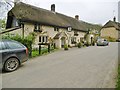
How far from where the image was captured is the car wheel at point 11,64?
8.75 metres

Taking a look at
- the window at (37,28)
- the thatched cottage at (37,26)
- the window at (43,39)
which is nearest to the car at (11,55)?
the thatched cottage at (37,26)

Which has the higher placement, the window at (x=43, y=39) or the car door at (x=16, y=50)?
the window at (x=43, y=39)

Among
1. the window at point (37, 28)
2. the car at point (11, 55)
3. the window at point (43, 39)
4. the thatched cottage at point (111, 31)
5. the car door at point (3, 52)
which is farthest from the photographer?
the thatched cottage at point (111, 31)

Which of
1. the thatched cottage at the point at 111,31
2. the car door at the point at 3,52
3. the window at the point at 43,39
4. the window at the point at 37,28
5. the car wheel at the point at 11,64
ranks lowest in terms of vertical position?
the car wheel at the point at 11,64

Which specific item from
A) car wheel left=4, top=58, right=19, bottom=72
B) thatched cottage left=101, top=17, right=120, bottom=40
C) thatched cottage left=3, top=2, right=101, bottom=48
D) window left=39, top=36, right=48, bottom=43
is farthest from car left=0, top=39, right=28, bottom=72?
thatched cottage left=101, top=17, right=120, bottom=40

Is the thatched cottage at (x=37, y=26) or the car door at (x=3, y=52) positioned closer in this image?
the car door at (x=3, y=52)

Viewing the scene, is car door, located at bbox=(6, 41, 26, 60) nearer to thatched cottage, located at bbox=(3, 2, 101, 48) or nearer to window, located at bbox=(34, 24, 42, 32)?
thatched cottage, located at bbox=(3, 2, 101, 48)

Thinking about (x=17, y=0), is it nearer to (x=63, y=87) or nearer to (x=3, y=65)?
(x=3, y=65)

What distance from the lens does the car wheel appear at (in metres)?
8.75

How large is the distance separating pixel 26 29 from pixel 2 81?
16.8 meters

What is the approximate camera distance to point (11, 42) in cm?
955

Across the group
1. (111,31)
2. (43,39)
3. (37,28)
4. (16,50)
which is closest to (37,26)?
(37,28)

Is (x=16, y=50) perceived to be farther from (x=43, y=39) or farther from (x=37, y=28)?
(x=43, y=39)

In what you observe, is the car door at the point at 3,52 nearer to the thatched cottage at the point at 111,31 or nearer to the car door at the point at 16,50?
the car door at the point at 16,50
